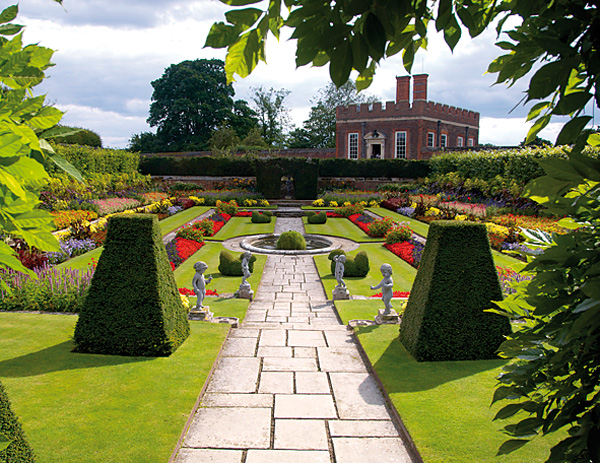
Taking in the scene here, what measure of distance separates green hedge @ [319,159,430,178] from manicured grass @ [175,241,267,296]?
1965cm

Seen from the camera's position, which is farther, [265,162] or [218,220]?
[265,162]

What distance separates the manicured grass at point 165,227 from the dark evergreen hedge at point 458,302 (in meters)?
8.25

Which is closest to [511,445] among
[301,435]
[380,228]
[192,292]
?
[301,435]

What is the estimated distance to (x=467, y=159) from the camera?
25453 millimetres

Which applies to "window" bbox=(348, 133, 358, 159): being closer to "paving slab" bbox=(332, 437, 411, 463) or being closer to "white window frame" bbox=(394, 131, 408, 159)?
"white window frame" bbox=(394, 131, 408, 159)

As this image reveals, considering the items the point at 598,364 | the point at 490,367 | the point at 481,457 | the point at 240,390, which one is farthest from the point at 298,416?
the point at 598,364

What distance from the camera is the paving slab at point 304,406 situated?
4.66m

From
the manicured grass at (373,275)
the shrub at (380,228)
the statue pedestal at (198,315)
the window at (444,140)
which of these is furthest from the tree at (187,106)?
the statue pedestal at (198,315)

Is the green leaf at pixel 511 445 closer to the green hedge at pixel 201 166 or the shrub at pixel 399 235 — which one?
the shrub at pixel 399 235

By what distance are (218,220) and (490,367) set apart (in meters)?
17.4

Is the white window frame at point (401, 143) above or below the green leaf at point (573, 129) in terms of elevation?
above

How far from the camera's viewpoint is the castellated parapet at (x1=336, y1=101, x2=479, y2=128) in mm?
39406

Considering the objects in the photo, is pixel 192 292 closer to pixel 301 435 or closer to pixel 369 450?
pixel 301 435

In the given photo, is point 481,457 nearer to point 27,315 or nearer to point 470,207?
point 27,315
